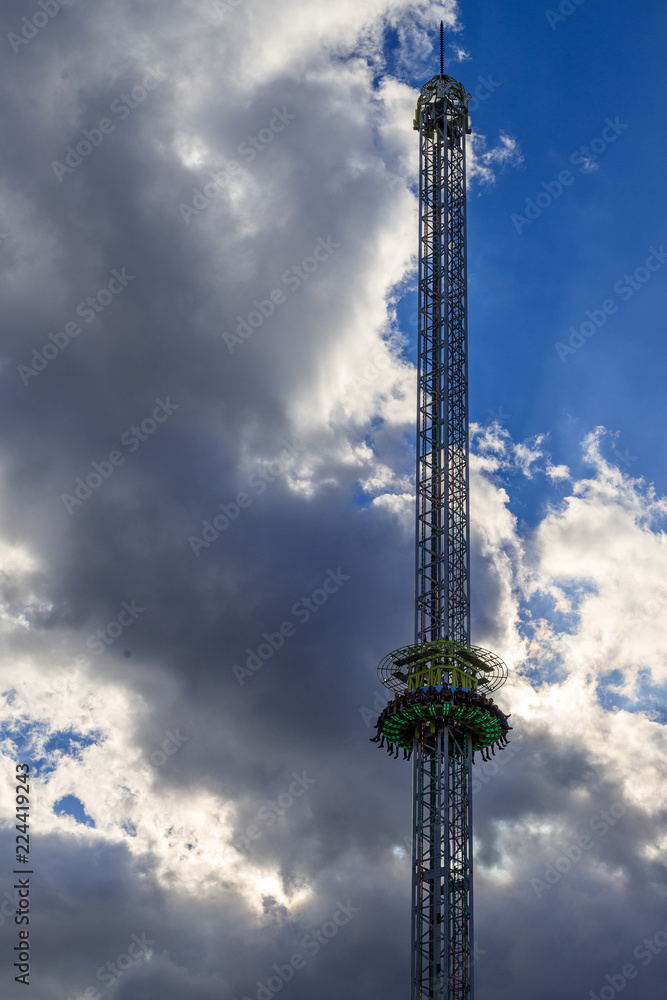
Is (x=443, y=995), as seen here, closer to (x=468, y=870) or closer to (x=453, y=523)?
(x=468, y=870)

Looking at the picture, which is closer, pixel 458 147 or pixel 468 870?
pixel 468 870

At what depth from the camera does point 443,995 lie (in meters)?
122

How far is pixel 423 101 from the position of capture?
169375mm

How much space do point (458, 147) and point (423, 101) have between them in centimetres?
890

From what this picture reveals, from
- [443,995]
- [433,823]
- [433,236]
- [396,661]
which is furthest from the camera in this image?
[433,236]

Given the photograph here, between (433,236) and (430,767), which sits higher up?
(433,236)

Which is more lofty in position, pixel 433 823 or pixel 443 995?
pixel 433 823

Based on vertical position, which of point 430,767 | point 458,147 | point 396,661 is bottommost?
point 430,767

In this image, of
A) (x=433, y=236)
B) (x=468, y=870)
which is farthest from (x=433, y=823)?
(x=433, y=236)

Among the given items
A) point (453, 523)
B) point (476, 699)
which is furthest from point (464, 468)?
point (476, 699)

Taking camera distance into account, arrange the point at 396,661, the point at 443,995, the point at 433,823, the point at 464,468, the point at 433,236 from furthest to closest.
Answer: the point at 433,236 < the point at 464,468 < the point at 396,661 < the point at 433,823 < the point at 443,995

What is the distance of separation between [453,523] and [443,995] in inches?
2182

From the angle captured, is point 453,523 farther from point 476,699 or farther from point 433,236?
point 433,236

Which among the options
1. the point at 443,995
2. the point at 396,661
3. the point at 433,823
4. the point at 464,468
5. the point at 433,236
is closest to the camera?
the point at 443,995
